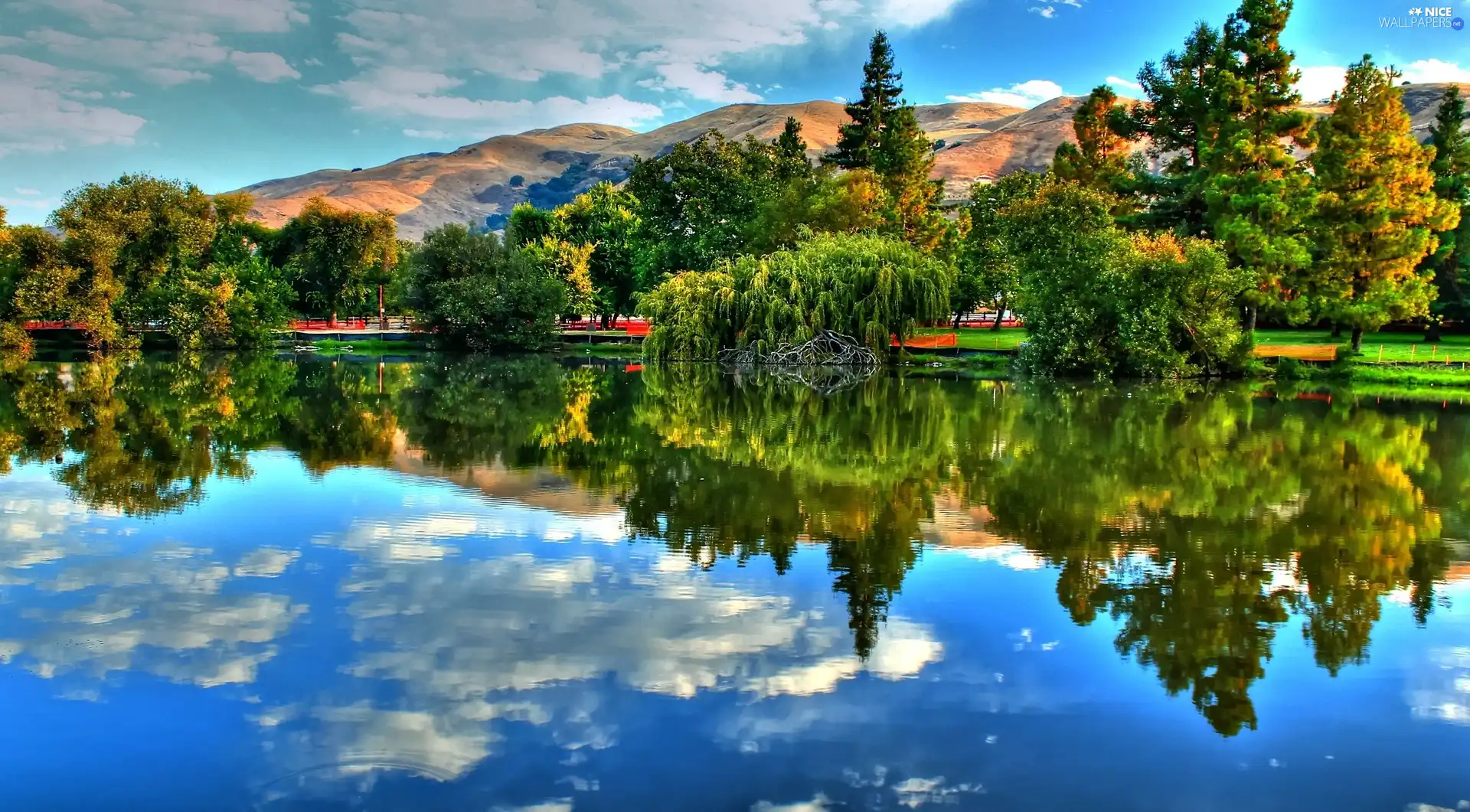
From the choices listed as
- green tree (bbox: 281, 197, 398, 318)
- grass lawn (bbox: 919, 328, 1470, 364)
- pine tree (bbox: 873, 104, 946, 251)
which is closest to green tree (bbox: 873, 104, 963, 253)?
pine tree (bbox: 873, 104, 946, 251)

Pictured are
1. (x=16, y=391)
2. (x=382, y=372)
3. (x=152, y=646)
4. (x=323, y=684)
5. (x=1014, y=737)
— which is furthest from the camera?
(x=382, y=372)

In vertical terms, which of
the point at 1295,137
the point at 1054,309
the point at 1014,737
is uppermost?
the point at 1295,137

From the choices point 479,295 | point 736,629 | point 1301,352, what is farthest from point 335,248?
point 736,629

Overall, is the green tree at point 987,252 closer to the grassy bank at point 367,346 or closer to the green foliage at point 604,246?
the green foliage at point 604,246

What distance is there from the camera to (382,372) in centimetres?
3956

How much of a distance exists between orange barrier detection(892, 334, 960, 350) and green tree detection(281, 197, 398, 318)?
1583 inches

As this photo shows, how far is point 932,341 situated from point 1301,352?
15.8m

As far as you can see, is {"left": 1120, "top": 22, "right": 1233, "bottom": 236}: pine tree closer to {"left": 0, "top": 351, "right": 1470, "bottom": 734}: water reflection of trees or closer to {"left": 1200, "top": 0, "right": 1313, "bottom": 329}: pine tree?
{"left": 1200, "top": 0, "right": 1313, "bottom": 329}: pine tree

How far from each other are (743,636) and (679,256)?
165 feet

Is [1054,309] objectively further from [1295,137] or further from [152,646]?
[152,646]

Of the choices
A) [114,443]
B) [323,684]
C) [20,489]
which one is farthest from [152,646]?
[114,443]

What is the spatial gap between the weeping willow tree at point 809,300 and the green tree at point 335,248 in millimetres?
33505

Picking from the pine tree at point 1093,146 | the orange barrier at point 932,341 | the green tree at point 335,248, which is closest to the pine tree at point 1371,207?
the pine tree at point 1093,146

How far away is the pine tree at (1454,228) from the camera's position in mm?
44625
